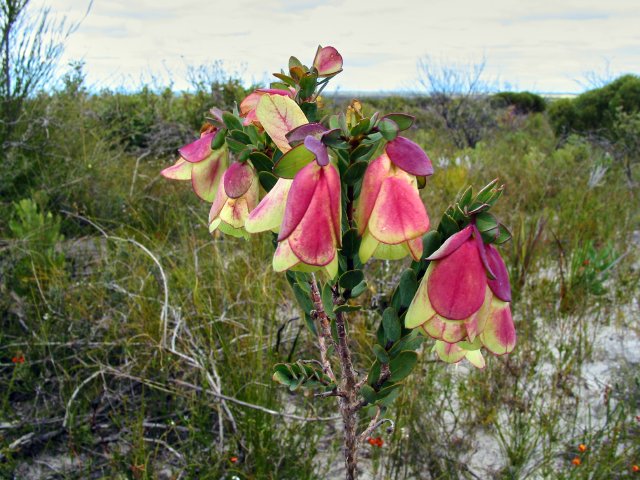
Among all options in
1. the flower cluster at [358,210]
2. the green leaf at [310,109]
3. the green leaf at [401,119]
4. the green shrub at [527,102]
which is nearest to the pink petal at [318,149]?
the flower cluster at [358,210]

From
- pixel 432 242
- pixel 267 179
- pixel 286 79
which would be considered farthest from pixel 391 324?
pixel 286 79

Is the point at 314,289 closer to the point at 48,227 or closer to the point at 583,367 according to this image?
the point at 583,367

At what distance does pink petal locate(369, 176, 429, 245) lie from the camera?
59cm

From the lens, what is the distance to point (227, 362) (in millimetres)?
2176

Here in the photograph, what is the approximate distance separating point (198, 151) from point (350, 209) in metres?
0.23

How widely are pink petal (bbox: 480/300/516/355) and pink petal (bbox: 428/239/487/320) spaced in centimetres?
8

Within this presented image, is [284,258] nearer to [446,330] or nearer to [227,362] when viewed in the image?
[446,330]

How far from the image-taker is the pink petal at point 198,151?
786mm

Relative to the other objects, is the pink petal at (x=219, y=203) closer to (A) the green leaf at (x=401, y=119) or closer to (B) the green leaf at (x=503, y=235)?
(A) the green leaf at (x=401, y=119)

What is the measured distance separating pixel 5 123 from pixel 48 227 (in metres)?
1.23

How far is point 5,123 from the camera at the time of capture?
3.90 metres

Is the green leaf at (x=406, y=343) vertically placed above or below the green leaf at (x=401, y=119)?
below

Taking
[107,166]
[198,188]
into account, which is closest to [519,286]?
[198,188]

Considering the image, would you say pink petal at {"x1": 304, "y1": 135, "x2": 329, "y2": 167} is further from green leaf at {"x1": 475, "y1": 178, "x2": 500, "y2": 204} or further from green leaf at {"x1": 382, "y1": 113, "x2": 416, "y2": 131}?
green leaf at {"x1": 475, "y1": 178, "x2": 500, "y2": 204}
